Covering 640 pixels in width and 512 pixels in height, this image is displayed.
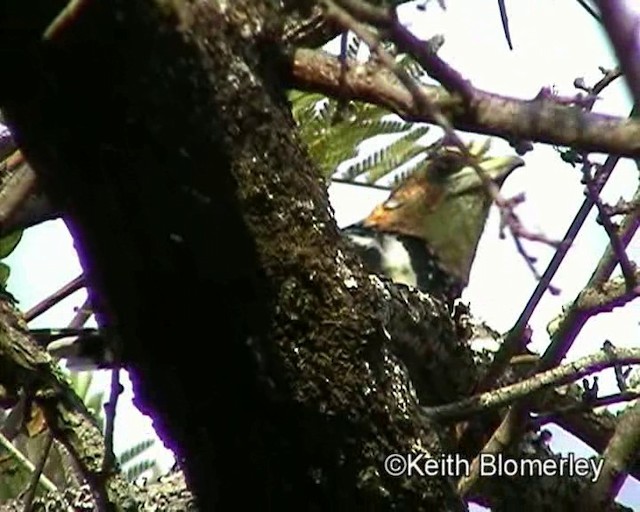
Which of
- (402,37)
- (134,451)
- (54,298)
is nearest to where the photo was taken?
(402,37)

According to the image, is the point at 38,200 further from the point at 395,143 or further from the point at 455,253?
the point at 455,253

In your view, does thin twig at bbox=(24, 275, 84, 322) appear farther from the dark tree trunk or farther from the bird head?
the bird head

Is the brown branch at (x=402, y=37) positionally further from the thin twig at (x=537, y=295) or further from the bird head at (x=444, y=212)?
the bird head at (x=444, y=212)

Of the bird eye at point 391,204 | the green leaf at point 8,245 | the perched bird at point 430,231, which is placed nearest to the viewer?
the green leaf at point 8,245

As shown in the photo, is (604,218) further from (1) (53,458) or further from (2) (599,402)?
(1) (53,458)

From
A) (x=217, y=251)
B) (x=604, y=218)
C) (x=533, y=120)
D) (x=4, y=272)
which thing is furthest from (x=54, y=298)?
(x=533, y=120)

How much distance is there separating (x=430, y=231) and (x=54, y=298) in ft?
4.11

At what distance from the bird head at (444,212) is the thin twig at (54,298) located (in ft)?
2.89

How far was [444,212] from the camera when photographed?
2877 mm

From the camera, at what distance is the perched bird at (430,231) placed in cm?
269

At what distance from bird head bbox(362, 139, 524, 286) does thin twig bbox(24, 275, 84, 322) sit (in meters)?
0.88

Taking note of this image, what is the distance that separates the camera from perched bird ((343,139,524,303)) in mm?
2691

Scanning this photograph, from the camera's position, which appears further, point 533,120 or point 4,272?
point 4,272

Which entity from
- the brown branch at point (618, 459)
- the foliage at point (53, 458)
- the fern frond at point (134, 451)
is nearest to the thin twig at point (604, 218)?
the brown branch at point (618, 459)
